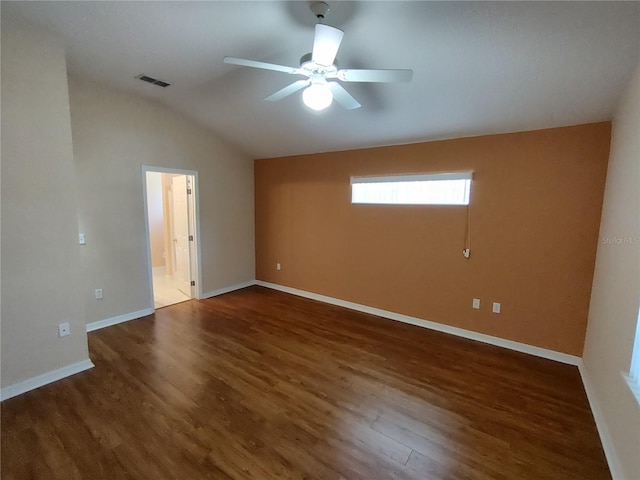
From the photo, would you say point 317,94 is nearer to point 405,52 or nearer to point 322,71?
point 322,71

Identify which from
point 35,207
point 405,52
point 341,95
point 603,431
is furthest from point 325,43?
point 603,431

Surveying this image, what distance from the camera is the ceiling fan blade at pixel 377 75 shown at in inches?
68.3

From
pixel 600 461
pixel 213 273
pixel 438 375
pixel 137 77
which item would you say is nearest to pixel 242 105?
pixel 137 77

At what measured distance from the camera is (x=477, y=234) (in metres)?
3.28

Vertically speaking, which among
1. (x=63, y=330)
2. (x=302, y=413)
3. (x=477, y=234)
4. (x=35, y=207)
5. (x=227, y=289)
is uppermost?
(x=35, y=207)

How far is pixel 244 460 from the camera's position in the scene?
5.80 feet

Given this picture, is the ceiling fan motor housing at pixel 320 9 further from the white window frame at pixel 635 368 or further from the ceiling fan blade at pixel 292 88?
the white window frame at pixel 635 368

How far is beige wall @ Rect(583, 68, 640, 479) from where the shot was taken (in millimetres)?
1625

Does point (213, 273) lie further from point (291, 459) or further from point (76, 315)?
point (291, 459)

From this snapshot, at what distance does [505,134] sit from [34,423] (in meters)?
4.71

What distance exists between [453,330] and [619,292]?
178 centimetres

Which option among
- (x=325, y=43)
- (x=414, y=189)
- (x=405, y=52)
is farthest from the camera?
(x=414, y=189)

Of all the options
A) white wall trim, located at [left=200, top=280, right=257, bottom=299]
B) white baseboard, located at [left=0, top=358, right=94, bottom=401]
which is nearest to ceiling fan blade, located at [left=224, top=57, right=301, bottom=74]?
white baseboard, located at [left=0, top=358, right=94, bottom=401]

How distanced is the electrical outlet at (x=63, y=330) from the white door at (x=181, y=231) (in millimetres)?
2142
